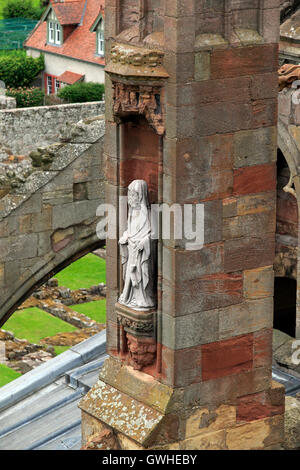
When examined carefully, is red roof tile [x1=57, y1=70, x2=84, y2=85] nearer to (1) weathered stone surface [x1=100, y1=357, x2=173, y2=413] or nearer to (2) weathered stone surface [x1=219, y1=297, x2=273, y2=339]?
(1) weathered stone surface [x1=100, y1=357, x2=173, y2=413]

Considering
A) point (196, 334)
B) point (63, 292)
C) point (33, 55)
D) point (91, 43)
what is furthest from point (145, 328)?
point (33, 55)

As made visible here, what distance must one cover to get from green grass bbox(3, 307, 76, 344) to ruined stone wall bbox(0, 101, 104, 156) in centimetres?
448

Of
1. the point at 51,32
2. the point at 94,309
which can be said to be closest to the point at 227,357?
the point at 94,309

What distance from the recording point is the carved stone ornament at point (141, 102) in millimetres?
15133

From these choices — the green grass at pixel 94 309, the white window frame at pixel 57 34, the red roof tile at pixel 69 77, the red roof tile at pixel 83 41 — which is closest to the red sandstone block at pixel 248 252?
the green grass at pixel 94 309

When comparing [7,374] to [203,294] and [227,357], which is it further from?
[203,294]

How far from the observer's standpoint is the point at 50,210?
23.5m

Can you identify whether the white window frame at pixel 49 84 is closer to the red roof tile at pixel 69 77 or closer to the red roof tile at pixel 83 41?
the red roof tile at pixel 83 41

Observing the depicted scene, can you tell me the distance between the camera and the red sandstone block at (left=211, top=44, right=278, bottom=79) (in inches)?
595

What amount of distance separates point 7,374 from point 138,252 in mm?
17009

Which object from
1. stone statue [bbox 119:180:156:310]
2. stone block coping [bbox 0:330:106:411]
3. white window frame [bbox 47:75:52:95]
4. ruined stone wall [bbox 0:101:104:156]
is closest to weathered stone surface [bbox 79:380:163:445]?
stone statue [bbox 119:180:156:310]

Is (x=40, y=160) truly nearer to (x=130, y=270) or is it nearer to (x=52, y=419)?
(x=52, y=419)

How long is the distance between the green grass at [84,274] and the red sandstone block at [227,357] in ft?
76.1

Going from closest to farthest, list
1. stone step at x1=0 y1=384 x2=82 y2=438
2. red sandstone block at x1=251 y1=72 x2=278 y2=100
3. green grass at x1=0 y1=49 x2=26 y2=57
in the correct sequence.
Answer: red sandstone block at x1=251 y1=72 x2=278 y2=100 < stone step at x1=0 y1=384 x2=82 y2=438 < green grass at x1=0 y1=49 x2=26 y2=57
